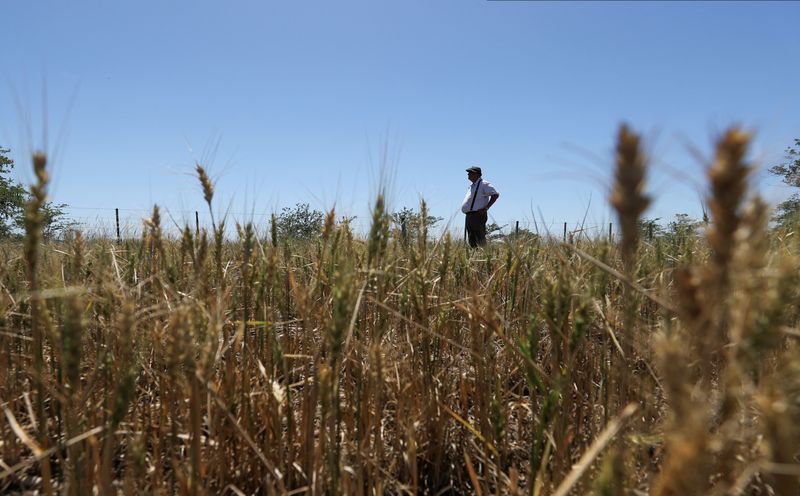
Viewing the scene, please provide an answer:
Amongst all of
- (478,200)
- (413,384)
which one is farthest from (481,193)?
(413,384)

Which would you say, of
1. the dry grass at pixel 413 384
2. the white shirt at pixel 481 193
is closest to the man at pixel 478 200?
the white shirt at pixel 481 193

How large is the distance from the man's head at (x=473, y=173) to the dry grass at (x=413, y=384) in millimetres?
5292

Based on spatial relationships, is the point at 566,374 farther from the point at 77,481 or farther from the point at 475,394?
the point at 77,481

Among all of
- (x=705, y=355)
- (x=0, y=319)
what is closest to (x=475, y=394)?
(x=705, y=355)

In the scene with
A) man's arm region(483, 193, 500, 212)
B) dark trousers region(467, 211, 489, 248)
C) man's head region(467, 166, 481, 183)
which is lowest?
dark trousers region(467, 211, 489, 248)

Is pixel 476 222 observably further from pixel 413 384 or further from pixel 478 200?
pixel 413 384

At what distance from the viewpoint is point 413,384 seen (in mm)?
1876

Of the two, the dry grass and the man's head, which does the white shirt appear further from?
the dry grass

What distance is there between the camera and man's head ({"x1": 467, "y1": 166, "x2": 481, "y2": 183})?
7860mm

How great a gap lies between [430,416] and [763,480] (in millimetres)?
1028

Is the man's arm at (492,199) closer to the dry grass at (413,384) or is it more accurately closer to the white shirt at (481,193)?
the white shirt at (481,193)

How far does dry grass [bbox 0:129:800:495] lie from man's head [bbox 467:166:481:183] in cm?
529

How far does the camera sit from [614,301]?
8.15 ft

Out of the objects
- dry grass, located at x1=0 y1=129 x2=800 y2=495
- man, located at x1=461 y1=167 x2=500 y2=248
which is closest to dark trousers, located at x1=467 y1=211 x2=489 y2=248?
man, located at x1=461 y1=167 x2=500 y2=248
